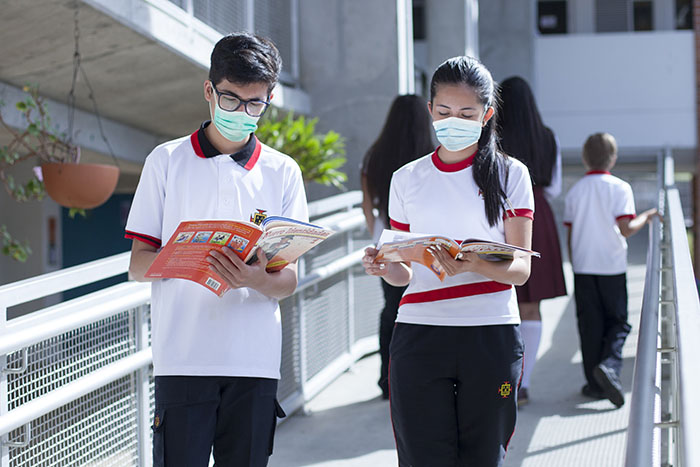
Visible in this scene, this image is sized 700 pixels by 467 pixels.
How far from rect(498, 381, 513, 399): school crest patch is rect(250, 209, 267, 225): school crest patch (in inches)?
33.2

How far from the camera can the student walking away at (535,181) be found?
13.9 ft

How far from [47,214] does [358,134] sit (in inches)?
188

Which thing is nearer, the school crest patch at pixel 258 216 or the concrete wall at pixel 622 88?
the school crest patch at pixel 258 216

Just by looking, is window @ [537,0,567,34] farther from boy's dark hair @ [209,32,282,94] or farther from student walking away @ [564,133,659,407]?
boy's dark hair @ [209,32,282,94]

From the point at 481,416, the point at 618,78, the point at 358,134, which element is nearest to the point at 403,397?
the point at 481,416

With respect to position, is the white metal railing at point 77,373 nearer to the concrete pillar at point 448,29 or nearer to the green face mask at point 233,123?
the green face mask at point 233,123

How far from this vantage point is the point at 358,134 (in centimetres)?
754

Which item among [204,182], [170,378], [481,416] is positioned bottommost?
[481,416]

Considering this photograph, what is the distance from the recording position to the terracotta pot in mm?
5098

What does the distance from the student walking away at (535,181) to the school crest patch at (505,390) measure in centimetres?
188

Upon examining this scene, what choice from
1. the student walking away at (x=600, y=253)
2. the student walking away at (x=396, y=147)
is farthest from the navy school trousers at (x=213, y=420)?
the student walking away at (x=600, y=253)

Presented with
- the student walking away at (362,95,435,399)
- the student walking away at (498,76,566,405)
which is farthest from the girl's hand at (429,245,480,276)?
the student walking away at (362,95,435,399)

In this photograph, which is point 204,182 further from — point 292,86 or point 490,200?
point 292,86

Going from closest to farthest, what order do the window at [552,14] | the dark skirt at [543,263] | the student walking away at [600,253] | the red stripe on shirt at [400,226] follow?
the red stripe on shirt at [400,226], the dark skirt at [543,263], the student walking away at [600,253], the window at [552,14]
